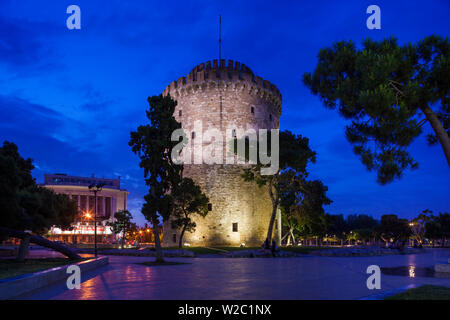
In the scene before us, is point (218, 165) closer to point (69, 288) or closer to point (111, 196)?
point (69, 288)

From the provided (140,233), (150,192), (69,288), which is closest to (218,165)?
(150,192)

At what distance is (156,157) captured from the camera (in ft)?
59.2

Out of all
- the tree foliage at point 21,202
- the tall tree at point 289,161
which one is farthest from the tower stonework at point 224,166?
the tree foliage at point 21,202

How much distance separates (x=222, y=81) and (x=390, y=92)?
1093 inches

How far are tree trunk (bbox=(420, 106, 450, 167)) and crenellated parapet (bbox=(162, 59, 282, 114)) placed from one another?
27032mm

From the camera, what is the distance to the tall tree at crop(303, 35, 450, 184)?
1029cm

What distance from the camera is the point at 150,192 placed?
18.7m

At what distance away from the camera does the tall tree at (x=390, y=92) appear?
10.3 metres

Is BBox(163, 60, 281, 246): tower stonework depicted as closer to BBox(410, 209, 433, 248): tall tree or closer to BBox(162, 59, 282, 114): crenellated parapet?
BBox(162, 59, 282, 114): crenellated parapet

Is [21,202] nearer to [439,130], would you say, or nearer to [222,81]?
[439,130]

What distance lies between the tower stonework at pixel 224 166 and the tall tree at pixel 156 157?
1694 cm

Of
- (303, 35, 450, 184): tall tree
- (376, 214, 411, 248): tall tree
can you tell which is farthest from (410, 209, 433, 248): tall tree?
(303, 35, 450, 184): tall tree
